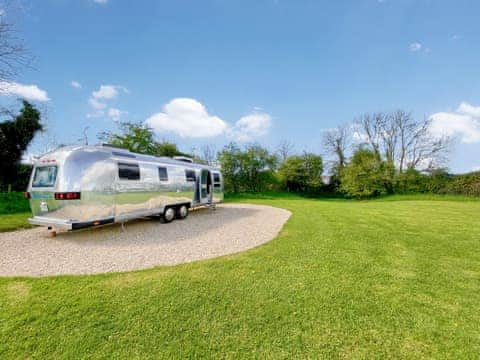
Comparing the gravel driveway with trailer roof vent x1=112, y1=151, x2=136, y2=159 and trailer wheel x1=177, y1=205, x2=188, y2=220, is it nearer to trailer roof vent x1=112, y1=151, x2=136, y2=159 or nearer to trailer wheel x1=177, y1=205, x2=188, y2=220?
trailer wheel x1=177, y1=205, x2=188, y2=220

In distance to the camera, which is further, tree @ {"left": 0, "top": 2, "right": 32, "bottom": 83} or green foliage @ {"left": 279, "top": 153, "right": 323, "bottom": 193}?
green foliage @ {"left": 279, "top": 153, "right": 323, "bottom": 193}

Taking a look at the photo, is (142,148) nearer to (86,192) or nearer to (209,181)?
(209,181)

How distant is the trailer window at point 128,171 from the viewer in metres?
6.07

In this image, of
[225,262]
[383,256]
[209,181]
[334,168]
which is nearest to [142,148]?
[209,181]

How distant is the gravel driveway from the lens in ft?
13.2

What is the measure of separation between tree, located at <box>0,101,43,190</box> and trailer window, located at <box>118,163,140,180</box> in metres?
11.0

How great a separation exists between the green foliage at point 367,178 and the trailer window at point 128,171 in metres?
27.4

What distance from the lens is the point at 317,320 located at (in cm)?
248

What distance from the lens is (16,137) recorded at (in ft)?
40.0

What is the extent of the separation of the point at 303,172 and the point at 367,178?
790 cm

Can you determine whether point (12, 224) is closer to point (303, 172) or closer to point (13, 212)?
point (13, 212)

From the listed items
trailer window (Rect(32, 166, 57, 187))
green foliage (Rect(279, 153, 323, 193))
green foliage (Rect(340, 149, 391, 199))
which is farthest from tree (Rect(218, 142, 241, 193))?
trailer window (Rect(32, 166, 57, 187))

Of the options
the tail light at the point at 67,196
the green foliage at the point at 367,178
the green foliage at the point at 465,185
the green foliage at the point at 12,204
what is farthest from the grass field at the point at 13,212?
the green foliage at the point at 465,185

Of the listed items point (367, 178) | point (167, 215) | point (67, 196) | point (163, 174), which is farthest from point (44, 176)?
point (367, 178)
